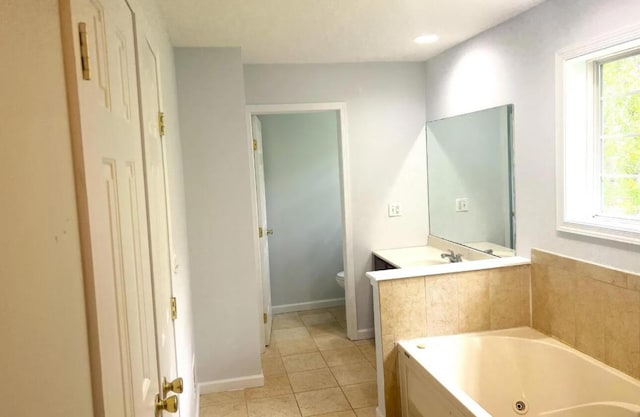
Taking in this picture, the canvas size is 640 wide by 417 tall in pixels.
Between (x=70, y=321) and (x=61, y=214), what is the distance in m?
0.15

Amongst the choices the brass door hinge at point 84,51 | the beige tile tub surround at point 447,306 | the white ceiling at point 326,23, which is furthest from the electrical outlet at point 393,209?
the brass door hinge at point 84,51

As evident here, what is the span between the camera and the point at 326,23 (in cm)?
280

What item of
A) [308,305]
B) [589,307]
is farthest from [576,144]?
[308,305]

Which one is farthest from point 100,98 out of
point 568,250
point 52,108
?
point 568,250

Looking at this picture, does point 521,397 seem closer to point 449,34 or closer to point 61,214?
point 449,34

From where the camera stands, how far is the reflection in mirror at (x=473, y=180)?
9.93ft

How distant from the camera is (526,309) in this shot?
9.26 ft

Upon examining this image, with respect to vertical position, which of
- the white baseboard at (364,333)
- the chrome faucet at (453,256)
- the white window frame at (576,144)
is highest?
the white window frame at (576,144)

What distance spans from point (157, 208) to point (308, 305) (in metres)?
3.51

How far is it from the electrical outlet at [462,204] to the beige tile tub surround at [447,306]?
33.5 inches

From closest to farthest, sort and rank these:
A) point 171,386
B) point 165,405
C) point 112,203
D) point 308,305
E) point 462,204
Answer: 1. point 112,203
2. point 165,405
3. point 171,386
4. point 462,204
5. point 308,305

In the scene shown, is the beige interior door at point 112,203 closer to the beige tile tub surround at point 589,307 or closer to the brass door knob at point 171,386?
the brass door knob at point 171,386

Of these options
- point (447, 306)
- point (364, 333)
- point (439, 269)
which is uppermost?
point (439, 269)

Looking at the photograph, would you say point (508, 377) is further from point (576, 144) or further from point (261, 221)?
point (261, 221)
